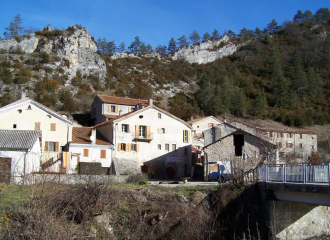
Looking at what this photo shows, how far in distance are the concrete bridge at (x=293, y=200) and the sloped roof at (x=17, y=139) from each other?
17.3 meters

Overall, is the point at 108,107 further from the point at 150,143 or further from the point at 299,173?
the point at 299,173

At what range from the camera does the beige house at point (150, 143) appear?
132ft

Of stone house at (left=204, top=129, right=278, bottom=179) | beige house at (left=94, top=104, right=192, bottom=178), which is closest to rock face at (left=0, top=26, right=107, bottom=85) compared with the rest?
beige house at (left=94, top=104, right=192, bottom=178)

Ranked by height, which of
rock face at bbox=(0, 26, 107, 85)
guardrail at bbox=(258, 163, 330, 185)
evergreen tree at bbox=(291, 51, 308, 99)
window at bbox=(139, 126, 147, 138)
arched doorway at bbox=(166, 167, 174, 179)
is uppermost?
rock face at bbox=(0, 26, 107, 85)

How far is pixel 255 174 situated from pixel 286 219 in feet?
13.7

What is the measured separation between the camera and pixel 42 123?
38156 millimetres

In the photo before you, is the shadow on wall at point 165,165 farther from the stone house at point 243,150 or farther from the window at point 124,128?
the stone house at point 243,150

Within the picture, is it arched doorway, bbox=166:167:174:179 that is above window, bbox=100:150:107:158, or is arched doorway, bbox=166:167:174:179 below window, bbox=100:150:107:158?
below

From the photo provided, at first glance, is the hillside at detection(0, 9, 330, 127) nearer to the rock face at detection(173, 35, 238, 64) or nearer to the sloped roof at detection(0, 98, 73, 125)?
the rock face at detection(173, 35, 238, 64)

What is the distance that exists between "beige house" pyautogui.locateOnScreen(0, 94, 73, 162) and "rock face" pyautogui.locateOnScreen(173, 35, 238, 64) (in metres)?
84.5

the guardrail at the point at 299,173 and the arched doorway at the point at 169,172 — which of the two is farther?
the arched doorway at the point at 169,172

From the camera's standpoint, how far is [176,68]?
356 ft

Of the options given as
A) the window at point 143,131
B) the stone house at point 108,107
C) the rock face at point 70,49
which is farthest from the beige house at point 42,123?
the rock face at point 70,49

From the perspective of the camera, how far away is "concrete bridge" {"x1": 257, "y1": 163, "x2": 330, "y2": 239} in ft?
55.4
